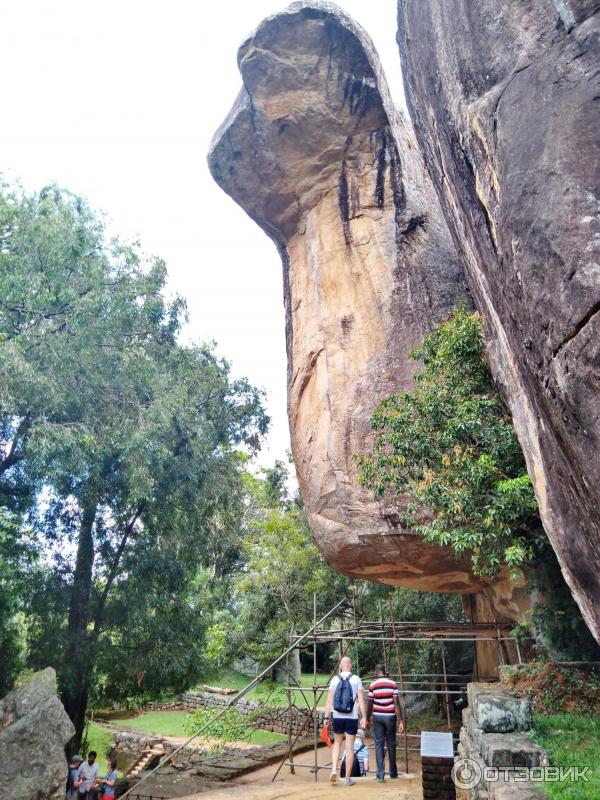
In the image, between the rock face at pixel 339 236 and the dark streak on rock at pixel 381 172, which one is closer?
the rock face at pixel 339 236

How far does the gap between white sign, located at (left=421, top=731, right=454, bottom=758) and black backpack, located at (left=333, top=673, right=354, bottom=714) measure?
252 cm

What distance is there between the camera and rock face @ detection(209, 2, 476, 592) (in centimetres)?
1116

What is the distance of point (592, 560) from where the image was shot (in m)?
4.83

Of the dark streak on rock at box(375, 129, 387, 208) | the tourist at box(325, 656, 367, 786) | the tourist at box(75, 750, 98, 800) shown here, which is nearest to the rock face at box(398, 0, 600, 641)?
the tourist at box(325, 656, 367, 786)

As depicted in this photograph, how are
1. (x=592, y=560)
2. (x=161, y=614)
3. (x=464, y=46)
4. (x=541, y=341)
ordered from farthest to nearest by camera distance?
(x=161, y=614), (x=464, y=46), (x=592, y=560), (x=541, y=341)

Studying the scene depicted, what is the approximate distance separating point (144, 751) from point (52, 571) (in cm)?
568

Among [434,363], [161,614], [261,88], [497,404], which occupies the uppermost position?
[261,88]

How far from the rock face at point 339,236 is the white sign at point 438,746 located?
19.8 ft

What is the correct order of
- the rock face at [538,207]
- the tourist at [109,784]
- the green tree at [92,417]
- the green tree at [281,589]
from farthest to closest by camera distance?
1. the green tree at [281,589]
2. the green tree at [92,417]
3. the tourist at [109,784]
4. the rock face at [538,207]

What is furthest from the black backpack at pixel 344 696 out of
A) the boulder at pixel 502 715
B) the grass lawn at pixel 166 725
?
the grass lawn at pixel 166 725

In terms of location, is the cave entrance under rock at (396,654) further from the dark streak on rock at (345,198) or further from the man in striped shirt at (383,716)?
the dark streak on rock at (345,198)

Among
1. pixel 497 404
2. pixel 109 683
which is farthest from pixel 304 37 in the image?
pixel 109 683

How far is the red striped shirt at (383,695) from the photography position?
7559 mm

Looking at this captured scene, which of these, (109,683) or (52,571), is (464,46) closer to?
(52,571)
